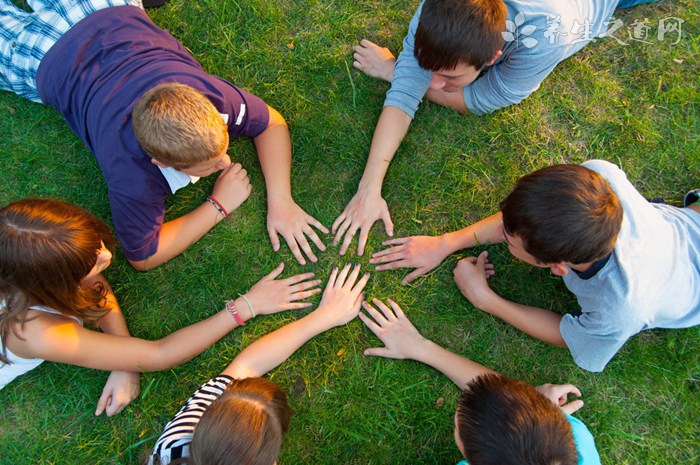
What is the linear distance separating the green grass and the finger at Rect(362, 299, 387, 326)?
8 cm

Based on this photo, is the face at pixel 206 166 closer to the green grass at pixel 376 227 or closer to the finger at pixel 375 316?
the green grass at pixel 376 227

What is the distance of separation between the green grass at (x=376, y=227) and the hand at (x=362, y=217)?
0.28 ft

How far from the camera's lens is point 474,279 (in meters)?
2.78

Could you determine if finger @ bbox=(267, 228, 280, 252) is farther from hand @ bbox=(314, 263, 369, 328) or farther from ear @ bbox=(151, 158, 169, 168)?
ear @ bbox=(151, 158, 169, 168)

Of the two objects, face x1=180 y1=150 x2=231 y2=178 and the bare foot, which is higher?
the bare foot

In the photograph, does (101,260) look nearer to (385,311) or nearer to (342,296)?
(342,296)

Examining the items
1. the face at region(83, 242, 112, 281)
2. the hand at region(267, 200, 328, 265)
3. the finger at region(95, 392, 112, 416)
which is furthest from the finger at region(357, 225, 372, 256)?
the finger at region(95, 392, 112, 416)

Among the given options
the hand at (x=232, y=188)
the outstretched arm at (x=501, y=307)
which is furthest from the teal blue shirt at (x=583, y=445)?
the hand at (x=232, y=188)

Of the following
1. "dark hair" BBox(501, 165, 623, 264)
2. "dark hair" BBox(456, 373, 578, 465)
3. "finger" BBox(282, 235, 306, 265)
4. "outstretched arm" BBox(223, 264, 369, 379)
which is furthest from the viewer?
"finger" BBox(282, 235, 306, 265)

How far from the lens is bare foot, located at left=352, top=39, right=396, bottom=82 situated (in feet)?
9.99

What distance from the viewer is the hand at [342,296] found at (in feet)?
9.11

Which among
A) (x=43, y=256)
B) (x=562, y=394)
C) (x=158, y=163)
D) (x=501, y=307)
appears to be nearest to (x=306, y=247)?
(x=158, y=163)

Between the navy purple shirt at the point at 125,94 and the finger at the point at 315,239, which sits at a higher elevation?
the navy purple shirt at the point at 125,94

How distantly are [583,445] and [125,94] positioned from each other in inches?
115
